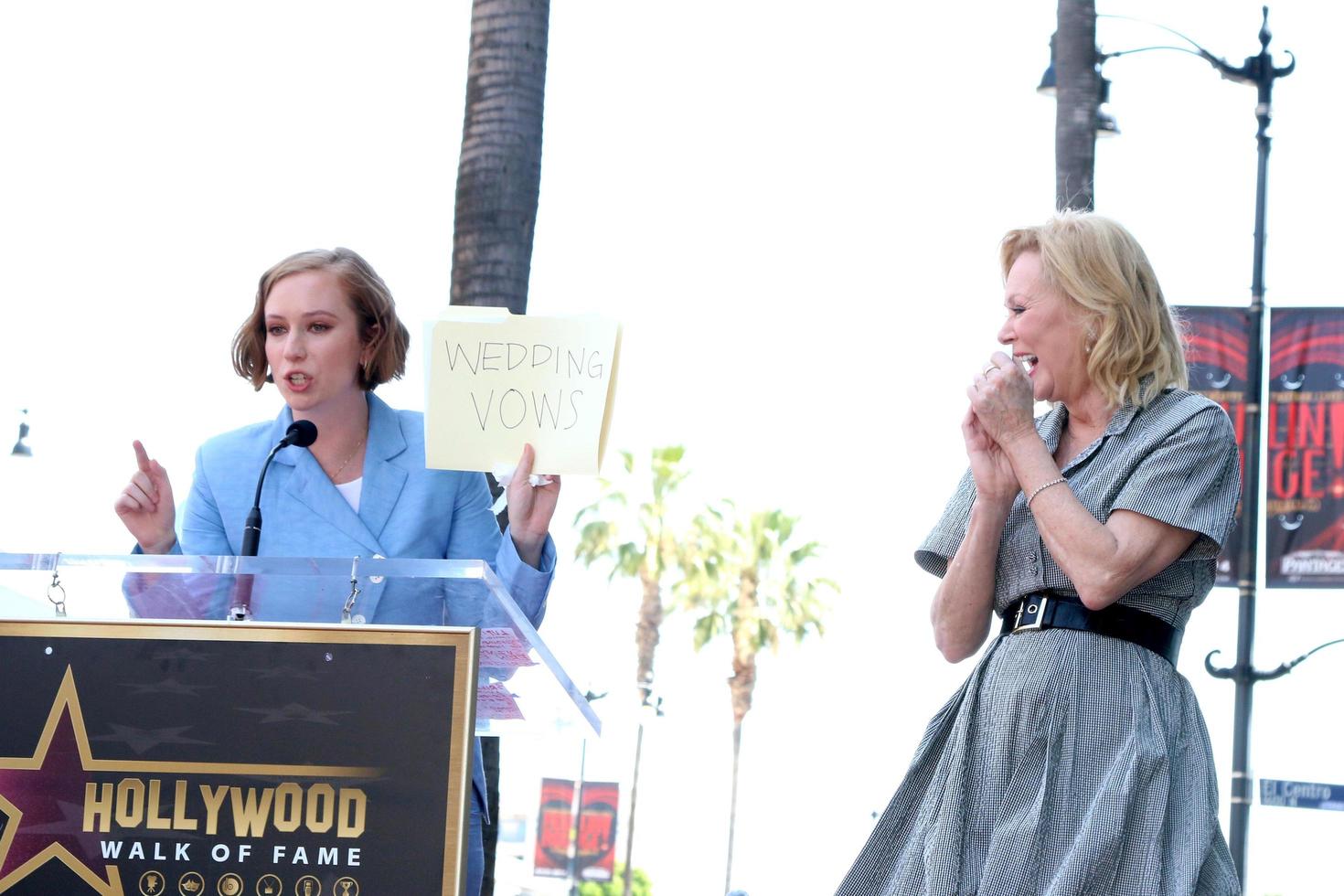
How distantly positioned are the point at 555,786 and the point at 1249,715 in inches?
1268

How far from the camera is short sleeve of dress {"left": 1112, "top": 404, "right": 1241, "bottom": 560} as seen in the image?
3.04 meters

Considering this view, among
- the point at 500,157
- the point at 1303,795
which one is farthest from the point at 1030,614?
the point at 1303,795

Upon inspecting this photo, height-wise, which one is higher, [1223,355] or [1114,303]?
[1223,355]

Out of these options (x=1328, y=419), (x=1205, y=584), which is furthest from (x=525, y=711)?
(x=1328, y=419)

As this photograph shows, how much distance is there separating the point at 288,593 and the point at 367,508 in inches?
31.9

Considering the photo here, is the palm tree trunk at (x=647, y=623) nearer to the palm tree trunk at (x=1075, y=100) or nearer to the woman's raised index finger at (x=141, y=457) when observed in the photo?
the palm tree trunk at (x=1075, y=100)

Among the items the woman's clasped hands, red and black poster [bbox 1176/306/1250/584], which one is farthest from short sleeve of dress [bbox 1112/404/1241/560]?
red and black poster [bbox 1176/306/1250/584]

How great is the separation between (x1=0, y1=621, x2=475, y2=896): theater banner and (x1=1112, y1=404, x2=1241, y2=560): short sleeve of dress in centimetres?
133

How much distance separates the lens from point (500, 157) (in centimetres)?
744

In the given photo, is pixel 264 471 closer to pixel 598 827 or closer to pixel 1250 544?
pixel 1250 544

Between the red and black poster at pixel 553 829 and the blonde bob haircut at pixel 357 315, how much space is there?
38139mm

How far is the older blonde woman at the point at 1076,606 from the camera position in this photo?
115 inches

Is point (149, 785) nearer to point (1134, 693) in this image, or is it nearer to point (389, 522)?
point (389, 522)

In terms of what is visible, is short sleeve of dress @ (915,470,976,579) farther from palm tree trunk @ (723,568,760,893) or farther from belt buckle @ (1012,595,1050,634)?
palm tree trunk @ (723,568,760,893)
